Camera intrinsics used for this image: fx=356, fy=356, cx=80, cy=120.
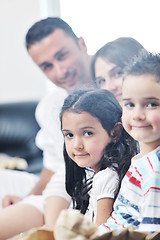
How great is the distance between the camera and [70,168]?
0.73 metres

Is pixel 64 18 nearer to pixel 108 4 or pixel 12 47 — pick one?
pixel 108 4

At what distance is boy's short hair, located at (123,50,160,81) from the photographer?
0.55 meters

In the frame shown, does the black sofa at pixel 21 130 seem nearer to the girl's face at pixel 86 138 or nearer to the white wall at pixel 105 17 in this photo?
the white wall at pixel 105 17

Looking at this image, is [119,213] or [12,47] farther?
[12,47]

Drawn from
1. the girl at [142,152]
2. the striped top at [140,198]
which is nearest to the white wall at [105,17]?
the girl at [142,152]

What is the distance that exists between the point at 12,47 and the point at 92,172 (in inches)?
40.6

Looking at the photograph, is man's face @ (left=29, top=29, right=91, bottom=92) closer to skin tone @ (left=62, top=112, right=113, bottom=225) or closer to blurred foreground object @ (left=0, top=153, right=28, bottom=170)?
skin tone @ (left=62, top=112, right=113, bottom=225)

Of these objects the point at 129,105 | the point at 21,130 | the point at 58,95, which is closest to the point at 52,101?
the point at 58,95

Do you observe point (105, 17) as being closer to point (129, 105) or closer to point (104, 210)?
point (129, 105)

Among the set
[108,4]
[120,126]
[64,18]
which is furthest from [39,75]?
[120,126]

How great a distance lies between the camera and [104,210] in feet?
2.05

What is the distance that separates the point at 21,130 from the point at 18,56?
0.31 meters

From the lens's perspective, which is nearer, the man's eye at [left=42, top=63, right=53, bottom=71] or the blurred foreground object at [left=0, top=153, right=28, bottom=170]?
the man's eye at [left=42, top=63, right=53, bottom=71]

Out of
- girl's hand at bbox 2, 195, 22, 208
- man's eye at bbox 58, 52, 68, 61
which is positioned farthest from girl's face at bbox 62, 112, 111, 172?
girl's hand at bbox 2, 195, 22, 208
